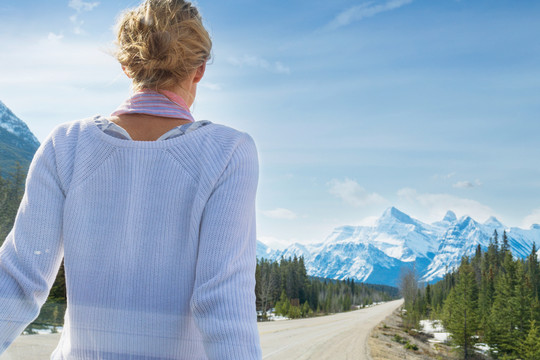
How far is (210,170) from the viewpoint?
0.38 m

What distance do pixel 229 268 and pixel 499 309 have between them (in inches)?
902

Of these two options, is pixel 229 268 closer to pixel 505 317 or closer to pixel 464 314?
pixel 505 317

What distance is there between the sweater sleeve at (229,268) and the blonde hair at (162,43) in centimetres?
12

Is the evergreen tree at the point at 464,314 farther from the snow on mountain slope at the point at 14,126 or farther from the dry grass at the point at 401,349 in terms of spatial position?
the snow on mountain slope at the point at 14,126

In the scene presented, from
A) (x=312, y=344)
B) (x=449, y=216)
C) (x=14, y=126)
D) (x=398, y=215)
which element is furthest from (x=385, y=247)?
(x=14, y=126)

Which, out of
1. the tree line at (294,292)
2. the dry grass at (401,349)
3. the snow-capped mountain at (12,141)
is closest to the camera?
the snow-capped mountain at (12,141)

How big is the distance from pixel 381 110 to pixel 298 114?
12.1 metres

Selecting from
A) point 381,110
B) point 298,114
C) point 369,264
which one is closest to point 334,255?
point 369,264

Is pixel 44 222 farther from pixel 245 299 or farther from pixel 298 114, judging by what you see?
pixel 298 114

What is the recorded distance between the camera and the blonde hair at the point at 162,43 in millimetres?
422

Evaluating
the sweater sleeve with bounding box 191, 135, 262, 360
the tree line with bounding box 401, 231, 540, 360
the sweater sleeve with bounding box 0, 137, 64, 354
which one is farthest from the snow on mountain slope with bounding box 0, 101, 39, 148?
the tree line with bounding box 401, 231, 540, 360

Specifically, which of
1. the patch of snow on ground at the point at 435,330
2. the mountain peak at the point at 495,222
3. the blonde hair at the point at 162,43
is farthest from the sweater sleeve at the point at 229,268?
the mountain peak at the point at 495,222

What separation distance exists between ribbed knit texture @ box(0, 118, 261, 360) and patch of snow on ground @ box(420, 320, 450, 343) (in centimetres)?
2439

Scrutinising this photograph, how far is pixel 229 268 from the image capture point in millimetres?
350
